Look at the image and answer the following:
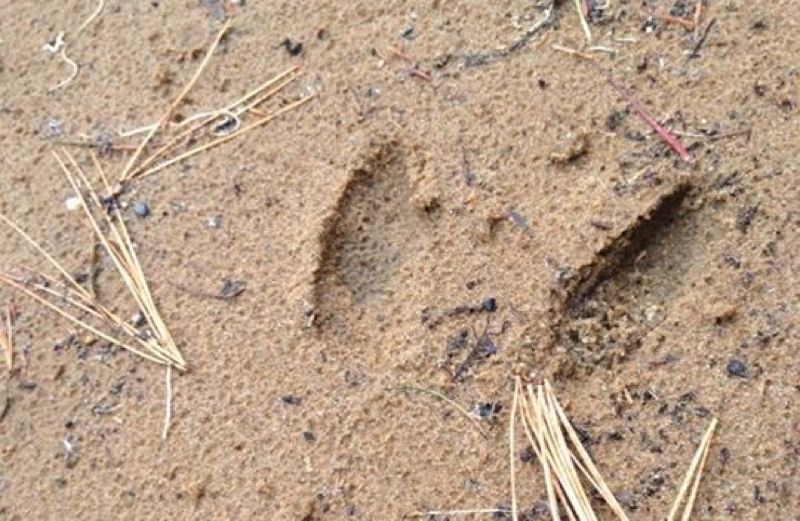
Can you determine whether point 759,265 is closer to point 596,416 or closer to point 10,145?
point 596,416

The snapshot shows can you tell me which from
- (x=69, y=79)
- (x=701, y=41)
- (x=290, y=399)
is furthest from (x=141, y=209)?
(x=701, y=41)

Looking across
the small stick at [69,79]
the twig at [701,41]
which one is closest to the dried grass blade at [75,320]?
the small stick at [69,79]

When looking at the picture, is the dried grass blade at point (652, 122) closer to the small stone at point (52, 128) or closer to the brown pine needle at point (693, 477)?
the brown pine needle at point (693, 477)

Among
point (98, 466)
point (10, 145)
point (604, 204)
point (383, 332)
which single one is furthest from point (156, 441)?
point (604, 204)

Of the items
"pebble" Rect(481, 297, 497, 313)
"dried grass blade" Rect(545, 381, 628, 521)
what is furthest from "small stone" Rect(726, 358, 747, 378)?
"pebble" Rect(481, 297, 497, 313)

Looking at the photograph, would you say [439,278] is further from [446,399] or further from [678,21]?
[678,21]
